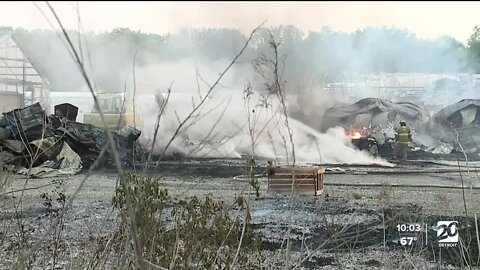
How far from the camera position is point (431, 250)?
4.04 meters

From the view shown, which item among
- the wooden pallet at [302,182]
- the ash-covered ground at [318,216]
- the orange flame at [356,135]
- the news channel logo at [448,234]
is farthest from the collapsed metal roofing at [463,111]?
the news channel logo at [448,234]

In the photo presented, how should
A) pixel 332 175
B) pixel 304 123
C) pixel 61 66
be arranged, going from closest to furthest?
pixel 332 175 → pixel 61 66 → pixel 304 123

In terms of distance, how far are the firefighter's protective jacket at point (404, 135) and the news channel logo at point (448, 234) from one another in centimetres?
746

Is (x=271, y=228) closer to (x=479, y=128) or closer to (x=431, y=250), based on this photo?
(x=431, y=250)

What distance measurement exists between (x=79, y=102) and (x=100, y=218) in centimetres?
631

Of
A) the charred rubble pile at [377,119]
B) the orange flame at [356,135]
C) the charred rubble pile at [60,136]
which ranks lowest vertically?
the charred rubble pile at [60,136]

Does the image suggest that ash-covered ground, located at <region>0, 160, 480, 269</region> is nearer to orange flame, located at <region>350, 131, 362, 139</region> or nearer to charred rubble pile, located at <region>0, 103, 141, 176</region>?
charred rubble pile, located at <region>0, 103, 141, 176</region>

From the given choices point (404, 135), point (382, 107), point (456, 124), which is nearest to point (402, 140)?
point (404, 135)

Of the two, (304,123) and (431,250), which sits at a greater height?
(304,123)

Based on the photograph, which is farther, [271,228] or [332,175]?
[332,175]

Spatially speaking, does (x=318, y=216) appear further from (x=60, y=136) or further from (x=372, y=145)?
(x=372, y=145)

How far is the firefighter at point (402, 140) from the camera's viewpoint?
11.4 metres

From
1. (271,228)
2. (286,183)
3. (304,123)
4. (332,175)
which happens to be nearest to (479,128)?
(332,175)

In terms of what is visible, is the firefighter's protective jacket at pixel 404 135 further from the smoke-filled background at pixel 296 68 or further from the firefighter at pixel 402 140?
the smoke-filled background at pixel 296 68
